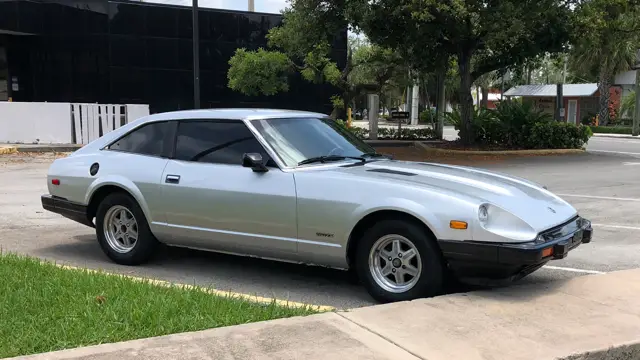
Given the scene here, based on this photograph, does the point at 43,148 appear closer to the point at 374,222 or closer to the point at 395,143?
the point at 395,143

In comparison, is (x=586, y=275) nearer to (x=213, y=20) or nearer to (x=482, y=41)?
(x=482, y=41)

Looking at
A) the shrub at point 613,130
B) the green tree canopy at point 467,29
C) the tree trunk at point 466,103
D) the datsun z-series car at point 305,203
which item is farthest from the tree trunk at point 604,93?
the datsun z-series car at point 305,203

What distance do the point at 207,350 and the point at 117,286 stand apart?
1516 mm

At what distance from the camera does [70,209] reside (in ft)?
21.4

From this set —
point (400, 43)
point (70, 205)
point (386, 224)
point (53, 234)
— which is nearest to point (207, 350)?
point (386, 224)

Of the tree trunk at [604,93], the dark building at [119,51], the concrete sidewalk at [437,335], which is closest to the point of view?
the concrete sidewalk at [437,335]

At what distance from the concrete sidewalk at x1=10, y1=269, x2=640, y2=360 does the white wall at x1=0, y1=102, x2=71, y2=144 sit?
1888cm

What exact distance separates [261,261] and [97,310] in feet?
7.73

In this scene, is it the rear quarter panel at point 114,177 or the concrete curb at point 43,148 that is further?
the concrete curb at point 43,148

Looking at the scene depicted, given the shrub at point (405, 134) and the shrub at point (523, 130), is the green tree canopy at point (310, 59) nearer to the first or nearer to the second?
the shrub at point (405, 134)

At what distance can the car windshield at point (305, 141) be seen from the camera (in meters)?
5.61

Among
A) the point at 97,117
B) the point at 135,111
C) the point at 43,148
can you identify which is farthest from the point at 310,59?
the point at 43,148

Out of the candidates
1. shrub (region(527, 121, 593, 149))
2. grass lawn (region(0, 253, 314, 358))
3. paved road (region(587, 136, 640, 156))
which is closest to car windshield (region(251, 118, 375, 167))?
grass lawn (region(0, 253, 314, 358))

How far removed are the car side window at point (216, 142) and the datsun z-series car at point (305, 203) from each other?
0.5 inches
